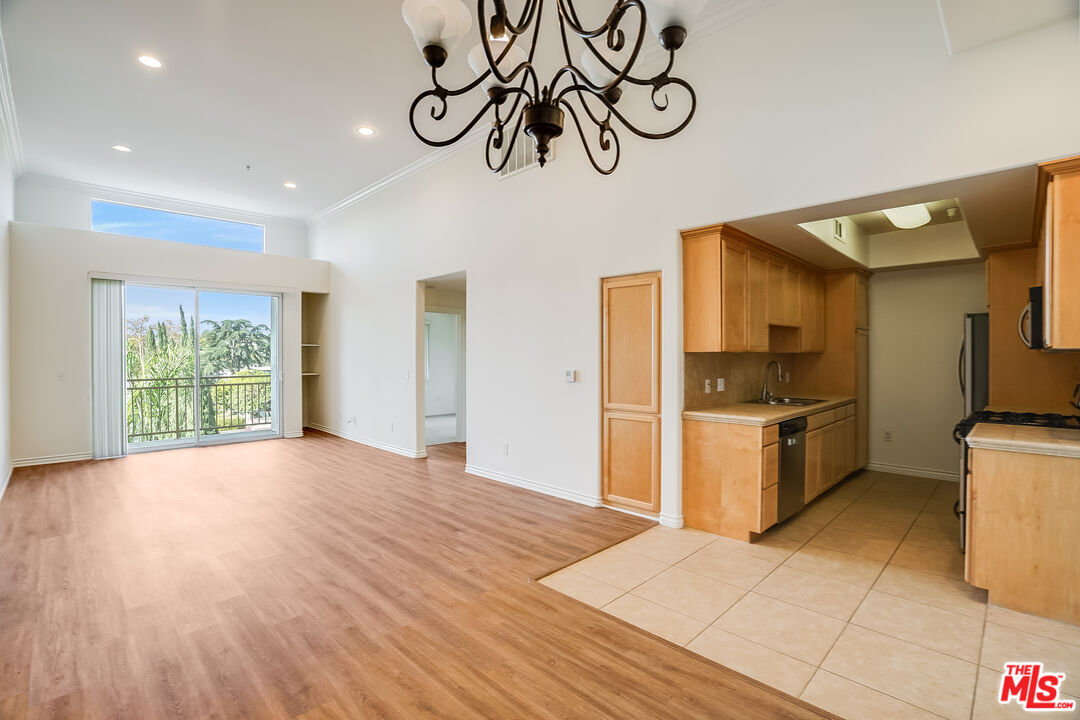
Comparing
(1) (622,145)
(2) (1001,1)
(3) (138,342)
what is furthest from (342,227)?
(2) (1001,1)

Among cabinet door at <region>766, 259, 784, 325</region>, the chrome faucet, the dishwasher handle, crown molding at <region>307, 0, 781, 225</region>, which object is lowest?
the dishwasher handle

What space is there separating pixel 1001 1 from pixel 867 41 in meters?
0.74

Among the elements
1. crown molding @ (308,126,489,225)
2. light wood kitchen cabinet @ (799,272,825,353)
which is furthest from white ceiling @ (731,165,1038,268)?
crown molding @ (308,126,489,225)

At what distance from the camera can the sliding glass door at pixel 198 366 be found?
6.93 meters

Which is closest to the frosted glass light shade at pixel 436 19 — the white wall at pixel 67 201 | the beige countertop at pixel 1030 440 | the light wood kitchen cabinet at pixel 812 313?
the beige countertop at pixel 1030 440

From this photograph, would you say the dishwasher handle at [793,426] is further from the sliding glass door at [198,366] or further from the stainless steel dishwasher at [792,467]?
the sliding glass door at [198,366]

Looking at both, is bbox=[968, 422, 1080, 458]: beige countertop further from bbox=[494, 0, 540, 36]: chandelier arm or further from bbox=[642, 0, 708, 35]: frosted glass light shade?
bbox=[494, 0, 540, 36]: chandelier arm

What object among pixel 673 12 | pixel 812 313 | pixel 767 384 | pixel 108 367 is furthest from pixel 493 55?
pixel 108 367

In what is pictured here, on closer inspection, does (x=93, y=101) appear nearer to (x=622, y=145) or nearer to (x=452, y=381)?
(x=622, y=145)

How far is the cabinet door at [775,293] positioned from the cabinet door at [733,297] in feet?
1.85

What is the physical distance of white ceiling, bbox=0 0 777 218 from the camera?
3.52 m

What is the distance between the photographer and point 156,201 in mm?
7688

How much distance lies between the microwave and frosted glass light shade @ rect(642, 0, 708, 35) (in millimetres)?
3242

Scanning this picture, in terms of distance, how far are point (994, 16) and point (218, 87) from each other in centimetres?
553
